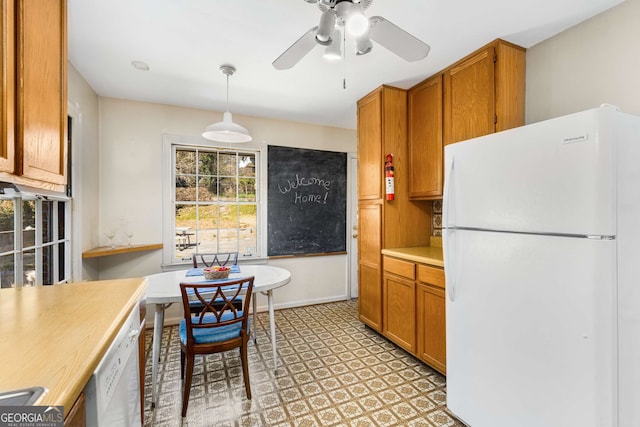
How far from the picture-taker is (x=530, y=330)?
1358 mm

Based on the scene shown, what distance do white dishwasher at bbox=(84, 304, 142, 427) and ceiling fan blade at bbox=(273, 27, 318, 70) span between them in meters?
1.52

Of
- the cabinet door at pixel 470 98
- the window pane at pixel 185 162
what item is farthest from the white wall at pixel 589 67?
the window pane at pixel 185 162

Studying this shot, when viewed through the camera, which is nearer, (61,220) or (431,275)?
(431,275)

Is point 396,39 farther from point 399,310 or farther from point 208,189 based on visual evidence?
point 208,189

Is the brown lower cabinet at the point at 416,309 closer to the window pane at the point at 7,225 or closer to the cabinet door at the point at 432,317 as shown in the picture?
the cabinet door at the point at 432,317

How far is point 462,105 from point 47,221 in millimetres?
3346

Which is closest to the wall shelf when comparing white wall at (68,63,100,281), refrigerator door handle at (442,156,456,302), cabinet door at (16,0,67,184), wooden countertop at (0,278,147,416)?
white wall at (68,63,100,281)

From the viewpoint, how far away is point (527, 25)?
190 cm

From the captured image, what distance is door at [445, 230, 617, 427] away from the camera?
45.1 inches

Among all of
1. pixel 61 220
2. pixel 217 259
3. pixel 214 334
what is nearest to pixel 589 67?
pixel 214 334

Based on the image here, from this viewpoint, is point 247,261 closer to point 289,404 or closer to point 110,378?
point 289,404

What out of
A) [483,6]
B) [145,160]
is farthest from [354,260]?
[483,6]

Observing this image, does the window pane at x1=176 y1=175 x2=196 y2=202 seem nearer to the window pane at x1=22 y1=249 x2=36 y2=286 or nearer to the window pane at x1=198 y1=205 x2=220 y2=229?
the window pane at x1=198 y1=205 x2=220 y2=229

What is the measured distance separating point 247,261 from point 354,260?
1.55 m
